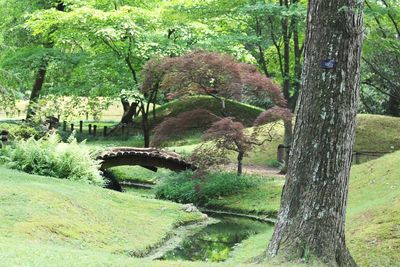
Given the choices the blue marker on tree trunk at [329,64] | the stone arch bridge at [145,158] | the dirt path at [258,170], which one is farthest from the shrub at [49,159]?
the blue marker on tree trunk at [329,64]

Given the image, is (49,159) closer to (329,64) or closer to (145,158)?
(145,158)

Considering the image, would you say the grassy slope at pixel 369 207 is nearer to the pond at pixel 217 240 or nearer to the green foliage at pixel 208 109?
the pond at pixel 217 240

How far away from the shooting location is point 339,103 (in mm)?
7766

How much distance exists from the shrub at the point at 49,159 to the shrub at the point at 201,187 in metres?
3.27

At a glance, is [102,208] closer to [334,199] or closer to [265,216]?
[265,216]

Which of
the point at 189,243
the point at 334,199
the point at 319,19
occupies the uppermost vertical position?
the point at 319,19

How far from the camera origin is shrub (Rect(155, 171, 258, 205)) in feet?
61.4

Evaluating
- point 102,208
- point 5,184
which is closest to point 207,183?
point 102,208

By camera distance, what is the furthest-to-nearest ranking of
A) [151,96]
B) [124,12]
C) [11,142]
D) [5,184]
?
[151,96] → [124,12] → [11,142] → [5,184]

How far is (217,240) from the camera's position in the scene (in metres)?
13.7

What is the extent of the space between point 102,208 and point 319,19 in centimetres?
750

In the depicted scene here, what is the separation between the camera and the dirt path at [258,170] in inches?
860

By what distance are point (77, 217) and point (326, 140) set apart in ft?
20.2

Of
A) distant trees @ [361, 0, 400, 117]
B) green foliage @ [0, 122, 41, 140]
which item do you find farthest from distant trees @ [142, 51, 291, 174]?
green foliage @ [0, 122, 41, 140]
